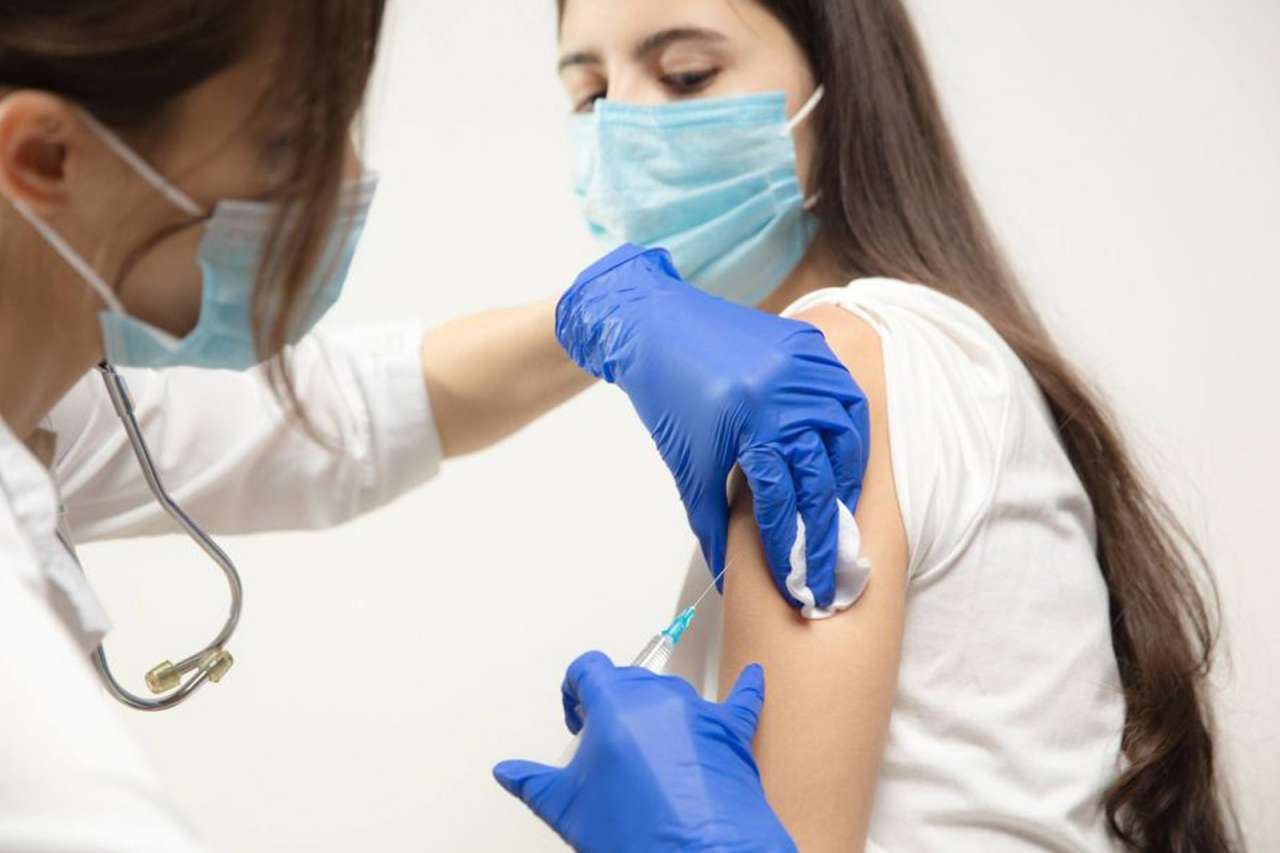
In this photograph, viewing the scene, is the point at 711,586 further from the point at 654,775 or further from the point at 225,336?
the point at 225,336

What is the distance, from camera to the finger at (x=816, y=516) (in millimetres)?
1170

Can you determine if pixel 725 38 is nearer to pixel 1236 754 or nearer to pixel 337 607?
pixel 337 607

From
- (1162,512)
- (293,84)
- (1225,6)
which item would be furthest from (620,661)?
(1225,6)

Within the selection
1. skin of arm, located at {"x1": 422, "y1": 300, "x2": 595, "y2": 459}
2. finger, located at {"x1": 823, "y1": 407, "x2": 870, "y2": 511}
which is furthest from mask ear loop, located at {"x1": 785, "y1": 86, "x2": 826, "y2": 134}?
finger, located at {"x1": 823, "y1": 407, "x2": 870, "y2": 511}

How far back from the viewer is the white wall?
2.11 metres

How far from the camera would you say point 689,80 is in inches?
62.7

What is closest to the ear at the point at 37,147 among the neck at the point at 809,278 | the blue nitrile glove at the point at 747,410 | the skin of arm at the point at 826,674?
the blue nitrile glove at the point at 747,410

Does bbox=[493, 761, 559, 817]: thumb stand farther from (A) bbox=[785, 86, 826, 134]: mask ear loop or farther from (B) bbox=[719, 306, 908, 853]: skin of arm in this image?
(A) bbox=[785, 86, 826, 134]: mask ear loop

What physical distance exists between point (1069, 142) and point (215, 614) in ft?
5.14

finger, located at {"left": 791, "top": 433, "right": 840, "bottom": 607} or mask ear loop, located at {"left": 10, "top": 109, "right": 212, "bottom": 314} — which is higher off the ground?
mask ear loop, located at {"left": 10, "top": 109, "right": 212, "bottom": 314}

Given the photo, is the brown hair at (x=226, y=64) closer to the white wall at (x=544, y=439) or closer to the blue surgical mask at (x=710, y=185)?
the blue surgical mask at (x=710, y=185)

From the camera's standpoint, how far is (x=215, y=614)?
2223mm

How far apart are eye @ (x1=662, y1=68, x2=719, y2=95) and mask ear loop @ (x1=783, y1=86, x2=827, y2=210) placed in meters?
0.10

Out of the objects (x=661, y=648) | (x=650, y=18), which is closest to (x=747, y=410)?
(x=661, y=648)
